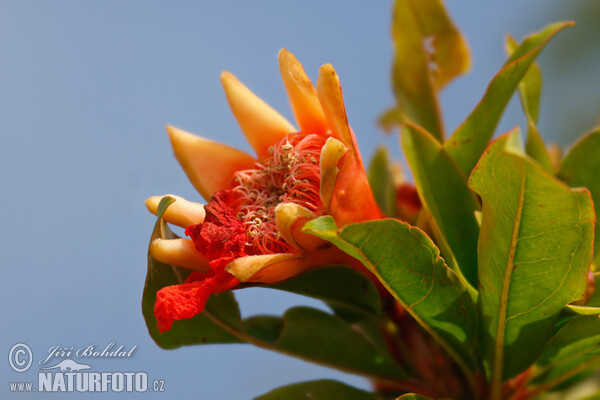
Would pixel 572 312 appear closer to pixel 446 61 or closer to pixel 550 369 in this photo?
pixel 550 369

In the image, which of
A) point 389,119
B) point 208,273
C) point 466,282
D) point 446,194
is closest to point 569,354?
point 466,282

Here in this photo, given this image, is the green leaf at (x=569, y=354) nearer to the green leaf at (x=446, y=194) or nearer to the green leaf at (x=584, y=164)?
the green leaf at (x=446, y=194)

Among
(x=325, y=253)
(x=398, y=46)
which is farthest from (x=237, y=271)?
(x=398, y=46)

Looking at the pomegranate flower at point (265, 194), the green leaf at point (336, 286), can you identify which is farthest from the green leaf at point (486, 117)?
the green leaf at point (336, 286)

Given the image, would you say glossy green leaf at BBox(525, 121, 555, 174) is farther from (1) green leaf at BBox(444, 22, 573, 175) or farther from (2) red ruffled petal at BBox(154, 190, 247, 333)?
(2) red ruffled petal at BBox(154, 190, 247, 333)

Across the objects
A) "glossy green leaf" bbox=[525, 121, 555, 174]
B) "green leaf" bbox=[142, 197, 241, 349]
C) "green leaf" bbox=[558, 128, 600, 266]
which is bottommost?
"green leaf" bbox=[142, 197, 241, 349]

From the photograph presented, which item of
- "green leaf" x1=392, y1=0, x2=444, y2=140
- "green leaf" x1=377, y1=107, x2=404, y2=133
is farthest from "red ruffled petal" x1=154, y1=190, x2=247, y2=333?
"green leaf" x1=377, y1=107, x2=404, y2=133
